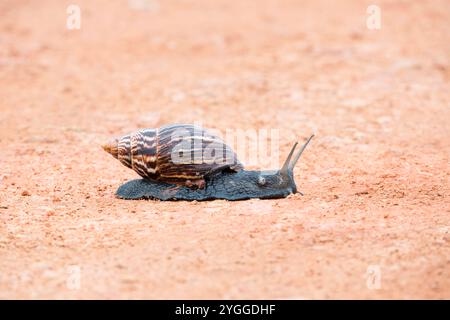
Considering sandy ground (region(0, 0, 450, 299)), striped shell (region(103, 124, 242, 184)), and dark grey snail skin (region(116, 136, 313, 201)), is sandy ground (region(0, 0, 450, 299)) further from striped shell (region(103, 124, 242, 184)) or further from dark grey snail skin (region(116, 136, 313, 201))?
striped shell (region(103, 124, 242, 184))

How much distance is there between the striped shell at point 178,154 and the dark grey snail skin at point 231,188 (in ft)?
0.32

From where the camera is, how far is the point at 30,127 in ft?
33.6

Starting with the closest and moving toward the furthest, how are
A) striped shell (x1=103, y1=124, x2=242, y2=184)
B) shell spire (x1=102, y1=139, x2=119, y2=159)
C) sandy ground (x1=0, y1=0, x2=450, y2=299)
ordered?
sandy ground (x1=0, y1=0, x2=450, y2=299) < striped shell (x1=103, y1=124, x2=242, y2=184) < shell spire (x1=102, y1=139, x2=119, y2=159)

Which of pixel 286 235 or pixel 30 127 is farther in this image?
pixel 30 127

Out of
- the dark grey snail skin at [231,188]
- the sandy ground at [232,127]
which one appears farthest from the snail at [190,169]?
the sandy ground at [232,127]

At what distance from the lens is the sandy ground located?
542 centimetres

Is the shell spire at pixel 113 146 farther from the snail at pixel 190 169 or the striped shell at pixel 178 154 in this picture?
the striped shell at pixel 178 154

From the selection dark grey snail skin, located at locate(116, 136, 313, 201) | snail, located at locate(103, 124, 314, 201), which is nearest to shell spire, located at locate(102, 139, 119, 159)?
snail, located at locate(103, 124, 314, 201)

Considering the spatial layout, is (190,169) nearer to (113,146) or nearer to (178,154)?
(178,154)

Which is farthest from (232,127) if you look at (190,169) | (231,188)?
(190,169)

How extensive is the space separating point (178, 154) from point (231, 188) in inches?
25.6

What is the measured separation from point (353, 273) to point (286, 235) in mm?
912
